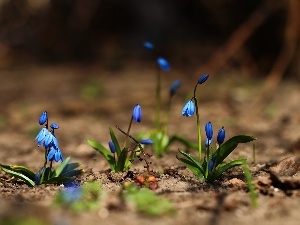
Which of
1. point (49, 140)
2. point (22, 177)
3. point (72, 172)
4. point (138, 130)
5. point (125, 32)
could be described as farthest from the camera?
point (125, 32)

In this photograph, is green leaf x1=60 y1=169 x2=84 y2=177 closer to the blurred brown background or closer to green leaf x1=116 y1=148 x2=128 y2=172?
green leaf x1=116 y1=148 x2=128 y2=172

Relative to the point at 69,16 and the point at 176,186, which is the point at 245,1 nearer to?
the point at 69,16

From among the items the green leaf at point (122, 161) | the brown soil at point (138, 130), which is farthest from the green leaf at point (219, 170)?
the green leaf at point (122, 161)

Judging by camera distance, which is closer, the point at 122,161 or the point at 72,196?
the point at 72,196

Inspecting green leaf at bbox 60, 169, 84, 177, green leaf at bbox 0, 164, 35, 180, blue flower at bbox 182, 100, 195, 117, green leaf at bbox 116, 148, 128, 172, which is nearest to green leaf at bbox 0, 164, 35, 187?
green leaf at bbox 0, 164, 35, 180

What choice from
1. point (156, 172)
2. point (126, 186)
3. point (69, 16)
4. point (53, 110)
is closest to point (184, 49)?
point (69, 16)

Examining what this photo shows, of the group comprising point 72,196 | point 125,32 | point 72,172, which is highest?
point 125,32

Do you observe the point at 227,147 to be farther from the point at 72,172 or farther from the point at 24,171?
the point at 24,171

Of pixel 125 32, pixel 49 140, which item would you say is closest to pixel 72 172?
pixel 49 140
